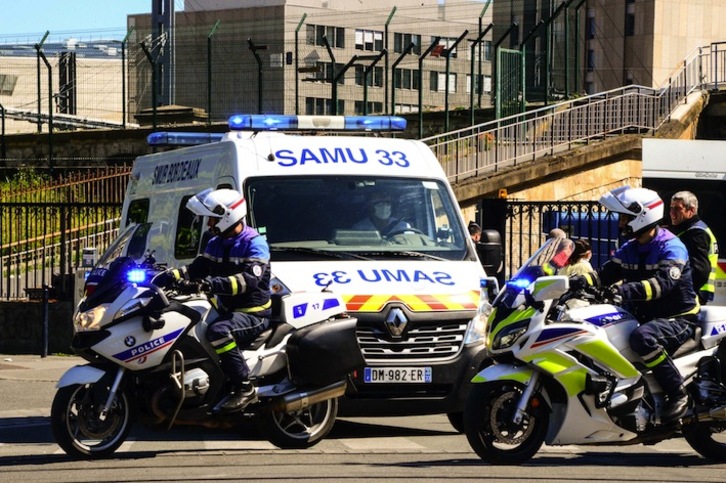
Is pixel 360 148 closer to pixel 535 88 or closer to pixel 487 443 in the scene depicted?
pixel 487 443

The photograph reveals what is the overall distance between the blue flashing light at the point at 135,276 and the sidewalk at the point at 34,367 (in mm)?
6549

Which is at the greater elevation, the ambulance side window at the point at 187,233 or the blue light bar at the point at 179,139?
the blue light bar at the point at 179,139

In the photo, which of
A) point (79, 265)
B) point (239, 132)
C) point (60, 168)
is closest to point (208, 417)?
point (239, 132)

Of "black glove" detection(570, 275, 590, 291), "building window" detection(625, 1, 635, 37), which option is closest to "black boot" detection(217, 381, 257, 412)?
"black glove" detection(570, 275, 590, 291)

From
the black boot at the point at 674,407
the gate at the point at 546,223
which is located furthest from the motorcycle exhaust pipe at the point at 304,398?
the gate at the point at 546,223

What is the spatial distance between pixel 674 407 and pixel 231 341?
2.92 metres

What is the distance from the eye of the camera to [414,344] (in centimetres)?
1051

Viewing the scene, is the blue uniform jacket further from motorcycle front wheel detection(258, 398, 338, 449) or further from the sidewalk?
the sidewalk

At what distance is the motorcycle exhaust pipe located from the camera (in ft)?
31.7

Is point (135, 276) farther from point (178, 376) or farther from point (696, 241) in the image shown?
point (696, 241)

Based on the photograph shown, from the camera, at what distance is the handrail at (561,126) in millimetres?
25641

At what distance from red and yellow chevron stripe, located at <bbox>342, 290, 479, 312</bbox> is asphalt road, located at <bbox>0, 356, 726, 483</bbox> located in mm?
1008

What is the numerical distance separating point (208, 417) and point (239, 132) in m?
3.49

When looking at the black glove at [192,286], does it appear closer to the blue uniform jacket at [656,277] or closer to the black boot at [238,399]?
the black boot at [238,399]
